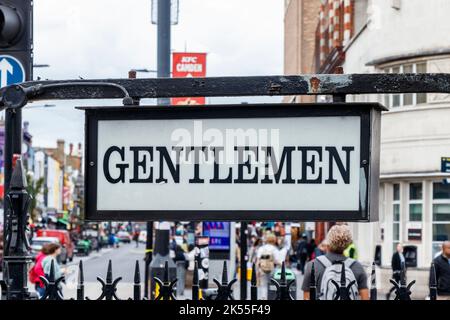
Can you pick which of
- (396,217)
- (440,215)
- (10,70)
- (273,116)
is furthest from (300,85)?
(396,217)

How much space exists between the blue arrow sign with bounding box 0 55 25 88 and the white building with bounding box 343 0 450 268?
85.1 ft

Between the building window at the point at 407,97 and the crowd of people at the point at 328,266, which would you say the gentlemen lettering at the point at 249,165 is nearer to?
the crowd of people at the point at 328,266

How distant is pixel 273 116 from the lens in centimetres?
379

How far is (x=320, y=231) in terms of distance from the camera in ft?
177

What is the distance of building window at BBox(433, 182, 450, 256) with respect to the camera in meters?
31.2

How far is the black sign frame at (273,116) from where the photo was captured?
377 cm

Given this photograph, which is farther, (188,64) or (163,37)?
(188,64)

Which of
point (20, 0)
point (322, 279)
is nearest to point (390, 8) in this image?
point (322, 279)

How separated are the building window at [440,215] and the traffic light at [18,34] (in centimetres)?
2711

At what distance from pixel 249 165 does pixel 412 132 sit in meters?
29.8

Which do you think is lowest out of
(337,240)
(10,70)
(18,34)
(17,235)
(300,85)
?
(337,240)

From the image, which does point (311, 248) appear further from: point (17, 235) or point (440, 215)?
point (17, 235)
